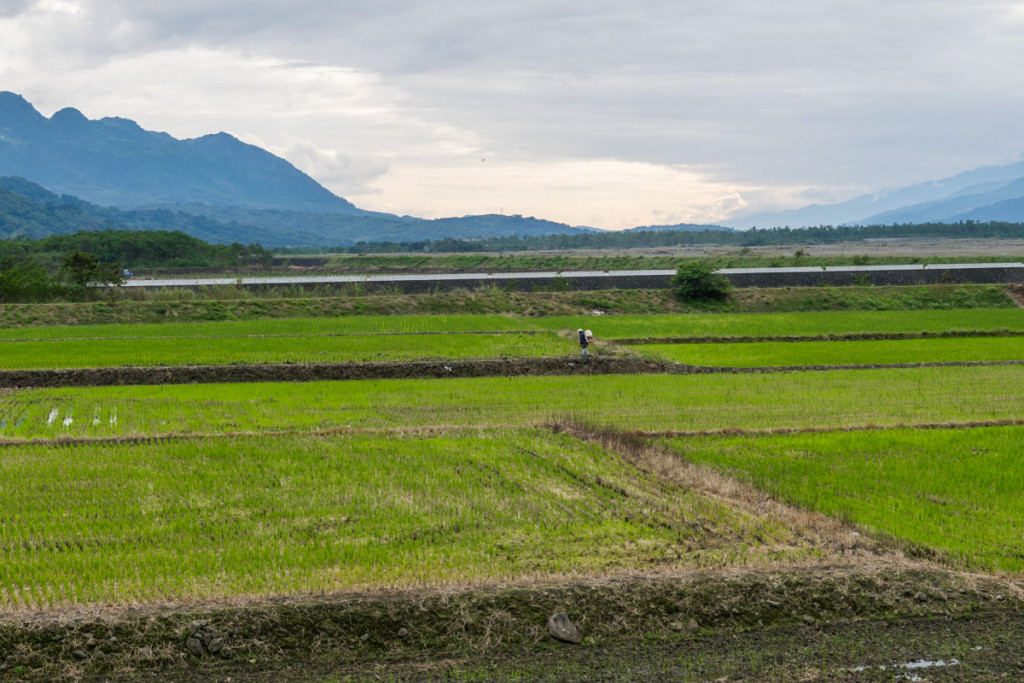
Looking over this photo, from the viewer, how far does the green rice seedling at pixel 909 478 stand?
10.6 meters

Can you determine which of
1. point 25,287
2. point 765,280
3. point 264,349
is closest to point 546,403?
point 264,349

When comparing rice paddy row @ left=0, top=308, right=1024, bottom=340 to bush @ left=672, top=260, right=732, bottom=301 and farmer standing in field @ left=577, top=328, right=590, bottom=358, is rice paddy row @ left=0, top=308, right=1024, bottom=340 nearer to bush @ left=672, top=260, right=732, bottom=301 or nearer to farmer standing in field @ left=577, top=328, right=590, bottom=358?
farmer standing in field @ left=577, top=328, right=590, bottom=358

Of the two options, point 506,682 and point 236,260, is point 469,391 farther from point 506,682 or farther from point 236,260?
point 236,260

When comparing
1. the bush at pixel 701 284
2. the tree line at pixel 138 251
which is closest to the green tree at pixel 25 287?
the tree line at pixel 138 251

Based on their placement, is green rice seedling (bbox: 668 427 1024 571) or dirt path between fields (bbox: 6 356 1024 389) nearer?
green rice seedling (bbox: 668 427 1024 571)

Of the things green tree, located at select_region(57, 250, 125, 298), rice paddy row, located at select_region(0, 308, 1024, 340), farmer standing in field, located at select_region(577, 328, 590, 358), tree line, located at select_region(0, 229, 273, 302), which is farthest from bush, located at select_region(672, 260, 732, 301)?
tree line, located at select_region(0, 229, 273, 302)

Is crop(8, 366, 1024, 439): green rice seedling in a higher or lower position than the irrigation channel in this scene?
lower

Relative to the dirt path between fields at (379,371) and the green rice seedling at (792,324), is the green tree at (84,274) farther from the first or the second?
the green rice seedling at (792,324)

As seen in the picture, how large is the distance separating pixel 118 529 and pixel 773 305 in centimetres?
4396

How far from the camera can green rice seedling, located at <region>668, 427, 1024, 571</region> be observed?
1059 cm

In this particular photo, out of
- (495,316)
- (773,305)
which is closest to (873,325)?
(773,305)

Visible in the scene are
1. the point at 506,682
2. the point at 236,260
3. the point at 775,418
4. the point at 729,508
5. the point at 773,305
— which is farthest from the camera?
the point at 236,260

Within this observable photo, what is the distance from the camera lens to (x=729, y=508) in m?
11.8

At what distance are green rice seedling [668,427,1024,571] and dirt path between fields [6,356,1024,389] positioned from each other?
10895 mm
